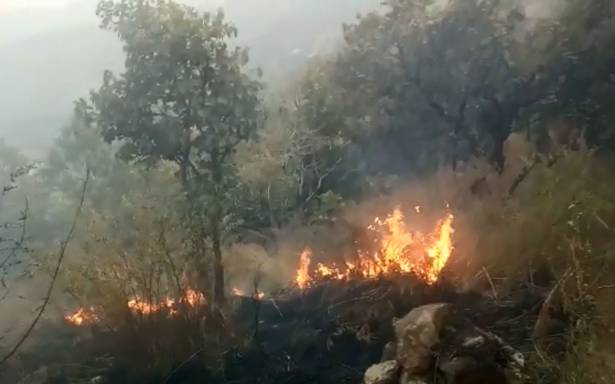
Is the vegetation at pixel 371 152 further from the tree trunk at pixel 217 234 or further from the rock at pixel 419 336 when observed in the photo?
the rock at pixel 419 336

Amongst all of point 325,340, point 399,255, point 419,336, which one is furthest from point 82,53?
point 419,336

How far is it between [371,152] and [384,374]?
1524cm

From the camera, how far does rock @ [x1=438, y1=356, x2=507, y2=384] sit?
8.92m

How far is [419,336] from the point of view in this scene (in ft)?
32.6

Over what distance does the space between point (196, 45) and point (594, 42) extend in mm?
11324

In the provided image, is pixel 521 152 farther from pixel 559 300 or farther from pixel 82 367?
pixel 82 367

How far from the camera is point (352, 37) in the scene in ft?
76.2

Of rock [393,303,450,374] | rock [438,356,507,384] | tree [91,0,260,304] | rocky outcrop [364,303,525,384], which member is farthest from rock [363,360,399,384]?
tree [91,0,260,304]

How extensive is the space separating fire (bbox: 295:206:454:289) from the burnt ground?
1.70ft

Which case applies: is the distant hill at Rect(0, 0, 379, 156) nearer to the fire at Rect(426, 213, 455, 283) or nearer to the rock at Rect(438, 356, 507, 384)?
the fire at Rect(426, 213, 455, 283)

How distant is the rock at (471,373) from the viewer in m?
8.92

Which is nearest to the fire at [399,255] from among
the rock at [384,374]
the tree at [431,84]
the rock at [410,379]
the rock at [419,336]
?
the tree at [431,84]

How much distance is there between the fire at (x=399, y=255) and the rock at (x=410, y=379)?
225 inches

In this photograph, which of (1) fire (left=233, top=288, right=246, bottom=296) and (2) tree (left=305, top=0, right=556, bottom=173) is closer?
(1) fire (left=233, top=288, right=246, bottom=296)
